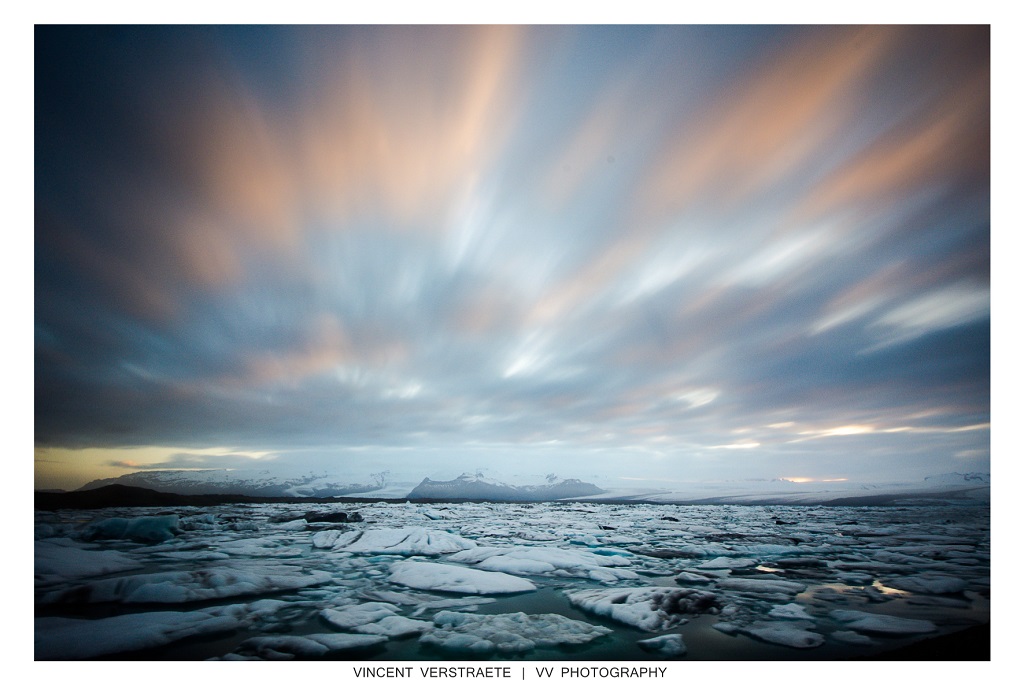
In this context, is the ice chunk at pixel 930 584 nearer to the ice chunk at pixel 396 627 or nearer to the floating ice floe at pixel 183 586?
the ice chunk at pixel 396 627

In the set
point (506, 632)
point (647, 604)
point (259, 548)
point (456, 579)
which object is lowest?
point (259, 548)

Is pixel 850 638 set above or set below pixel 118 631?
below

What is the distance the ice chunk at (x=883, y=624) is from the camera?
6258mm

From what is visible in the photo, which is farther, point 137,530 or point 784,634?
point 137,530

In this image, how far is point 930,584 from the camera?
873 cm

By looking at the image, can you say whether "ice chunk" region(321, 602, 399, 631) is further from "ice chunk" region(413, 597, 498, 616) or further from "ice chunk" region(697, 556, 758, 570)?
"ice chunk" region(697, 556, 758, 570)

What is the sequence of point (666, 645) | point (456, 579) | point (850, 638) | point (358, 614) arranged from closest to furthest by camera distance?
1. point (666, 645)
2. point (850, 638)
3. point (358, 614)
4. point (456, 579)

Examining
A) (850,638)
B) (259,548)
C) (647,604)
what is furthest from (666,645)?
(259,548)

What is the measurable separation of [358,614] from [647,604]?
5306 millimetres

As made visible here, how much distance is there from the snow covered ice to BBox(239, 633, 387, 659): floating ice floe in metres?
0.02

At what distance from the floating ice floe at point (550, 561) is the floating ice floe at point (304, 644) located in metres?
4.73

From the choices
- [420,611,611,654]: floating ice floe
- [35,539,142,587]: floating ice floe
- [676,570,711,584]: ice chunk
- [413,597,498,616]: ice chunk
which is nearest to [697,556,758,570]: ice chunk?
[676,570,711,584]: ice chunk

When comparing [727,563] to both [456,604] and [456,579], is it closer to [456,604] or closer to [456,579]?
[456,579]
